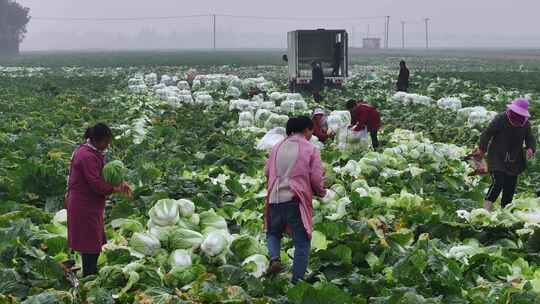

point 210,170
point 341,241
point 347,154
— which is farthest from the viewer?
point 347,154

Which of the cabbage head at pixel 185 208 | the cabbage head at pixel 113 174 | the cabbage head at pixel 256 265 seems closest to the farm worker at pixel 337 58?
the cabbage head at pixel 185 208

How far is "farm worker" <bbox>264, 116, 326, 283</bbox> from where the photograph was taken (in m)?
5.63

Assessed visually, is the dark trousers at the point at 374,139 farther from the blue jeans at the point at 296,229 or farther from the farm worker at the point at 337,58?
the farm worker at the point at 337,58

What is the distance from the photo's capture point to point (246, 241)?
6.25 meters

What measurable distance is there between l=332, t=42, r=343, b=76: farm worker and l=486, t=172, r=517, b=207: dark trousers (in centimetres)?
1856

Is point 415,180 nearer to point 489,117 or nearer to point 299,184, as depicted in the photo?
point 299,184

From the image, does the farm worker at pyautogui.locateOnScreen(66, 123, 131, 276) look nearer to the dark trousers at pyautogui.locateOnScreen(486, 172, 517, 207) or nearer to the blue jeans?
the blue jeans

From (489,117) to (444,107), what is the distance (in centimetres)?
363

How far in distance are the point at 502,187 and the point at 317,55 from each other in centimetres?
2041

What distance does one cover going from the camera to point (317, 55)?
28.0 metres

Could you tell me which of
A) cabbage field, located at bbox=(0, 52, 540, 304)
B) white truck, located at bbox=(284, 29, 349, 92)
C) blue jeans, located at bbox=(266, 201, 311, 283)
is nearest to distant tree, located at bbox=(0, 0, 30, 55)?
white truck, located at bbox=(284, 29, 349, 92)

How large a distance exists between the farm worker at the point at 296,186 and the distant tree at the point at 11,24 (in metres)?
103

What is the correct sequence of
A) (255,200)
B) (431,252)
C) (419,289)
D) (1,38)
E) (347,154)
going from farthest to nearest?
(1,38)
(347,154)
(255,200)
(431,252)
(419,289)

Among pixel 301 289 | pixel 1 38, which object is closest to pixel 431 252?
pixel 301 289
